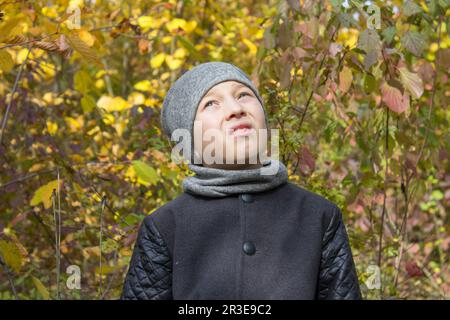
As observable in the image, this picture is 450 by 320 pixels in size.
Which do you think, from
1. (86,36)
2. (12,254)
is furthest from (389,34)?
(12,254)

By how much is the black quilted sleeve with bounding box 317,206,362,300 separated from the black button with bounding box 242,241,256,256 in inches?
7.7

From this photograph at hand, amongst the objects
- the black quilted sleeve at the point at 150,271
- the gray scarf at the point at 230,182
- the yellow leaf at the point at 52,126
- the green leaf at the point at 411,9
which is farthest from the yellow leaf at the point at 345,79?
the yellow leaf at the point at 52,126

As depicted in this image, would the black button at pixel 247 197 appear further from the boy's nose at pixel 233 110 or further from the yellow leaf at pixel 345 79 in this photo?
the yellow leaf at pixel 345 79

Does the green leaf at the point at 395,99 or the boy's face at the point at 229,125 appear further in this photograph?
the green leaf at the point at 395,99

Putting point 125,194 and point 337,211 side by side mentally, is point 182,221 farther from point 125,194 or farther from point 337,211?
point 125,194

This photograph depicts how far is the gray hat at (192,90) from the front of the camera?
1967 mm

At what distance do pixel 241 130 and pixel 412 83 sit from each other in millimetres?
894

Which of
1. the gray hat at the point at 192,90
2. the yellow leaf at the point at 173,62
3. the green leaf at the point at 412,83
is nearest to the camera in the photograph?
the gray hat at the point at 192,90

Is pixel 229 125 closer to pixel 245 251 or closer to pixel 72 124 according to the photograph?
pixel 245 251

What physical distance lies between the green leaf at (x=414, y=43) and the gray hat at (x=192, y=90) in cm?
81

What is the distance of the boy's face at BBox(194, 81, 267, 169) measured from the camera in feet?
6.16

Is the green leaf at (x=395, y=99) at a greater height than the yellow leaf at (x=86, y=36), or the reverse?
the yellow leaf at (x=86, y=36)

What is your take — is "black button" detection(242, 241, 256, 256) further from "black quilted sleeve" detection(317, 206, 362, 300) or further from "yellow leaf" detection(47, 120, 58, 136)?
"yellow leaf" detection(47, 120, 58, 136)

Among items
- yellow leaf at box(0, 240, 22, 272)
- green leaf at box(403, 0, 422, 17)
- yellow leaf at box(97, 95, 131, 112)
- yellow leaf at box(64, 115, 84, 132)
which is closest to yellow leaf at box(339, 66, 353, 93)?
green leaf at box(403, 0, 422, 17)
